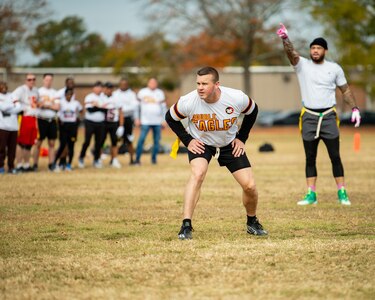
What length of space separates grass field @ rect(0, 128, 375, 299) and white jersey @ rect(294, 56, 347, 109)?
5.18ft

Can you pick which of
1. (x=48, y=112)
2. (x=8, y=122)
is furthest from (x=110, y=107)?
(x=8, y=122)

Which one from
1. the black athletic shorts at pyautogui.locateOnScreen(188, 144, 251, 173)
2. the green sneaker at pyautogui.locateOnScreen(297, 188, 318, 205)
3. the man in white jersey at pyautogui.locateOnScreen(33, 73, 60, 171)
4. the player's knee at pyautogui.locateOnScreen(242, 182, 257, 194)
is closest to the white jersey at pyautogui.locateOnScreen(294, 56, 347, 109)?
the green sneaker at pyautogui.locateOnScreen(297, 188, 318, 205)

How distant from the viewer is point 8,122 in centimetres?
1709

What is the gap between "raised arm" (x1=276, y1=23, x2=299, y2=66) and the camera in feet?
38.4

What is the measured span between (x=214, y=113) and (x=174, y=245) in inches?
59.4

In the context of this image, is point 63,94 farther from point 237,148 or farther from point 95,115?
point 237,148

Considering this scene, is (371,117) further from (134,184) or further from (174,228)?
(174,228)

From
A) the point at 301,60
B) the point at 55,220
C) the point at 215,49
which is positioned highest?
the point at 215,49

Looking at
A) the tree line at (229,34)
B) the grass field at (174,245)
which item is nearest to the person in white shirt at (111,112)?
the grass field at (174,245)

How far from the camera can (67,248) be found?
8.34m

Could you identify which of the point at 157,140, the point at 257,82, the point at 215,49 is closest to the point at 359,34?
the point at 215,49

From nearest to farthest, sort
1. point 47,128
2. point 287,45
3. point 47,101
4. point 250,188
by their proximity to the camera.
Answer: point 250,188 → point 287,45 → point 47,101 → point 47,128

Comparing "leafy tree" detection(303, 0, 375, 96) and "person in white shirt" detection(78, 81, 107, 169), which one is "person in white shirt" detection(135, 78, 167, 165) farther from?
"leafy tree" detection(303, 0, 375, 96)

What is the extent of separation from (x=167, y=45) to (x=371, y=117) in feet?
59.5
